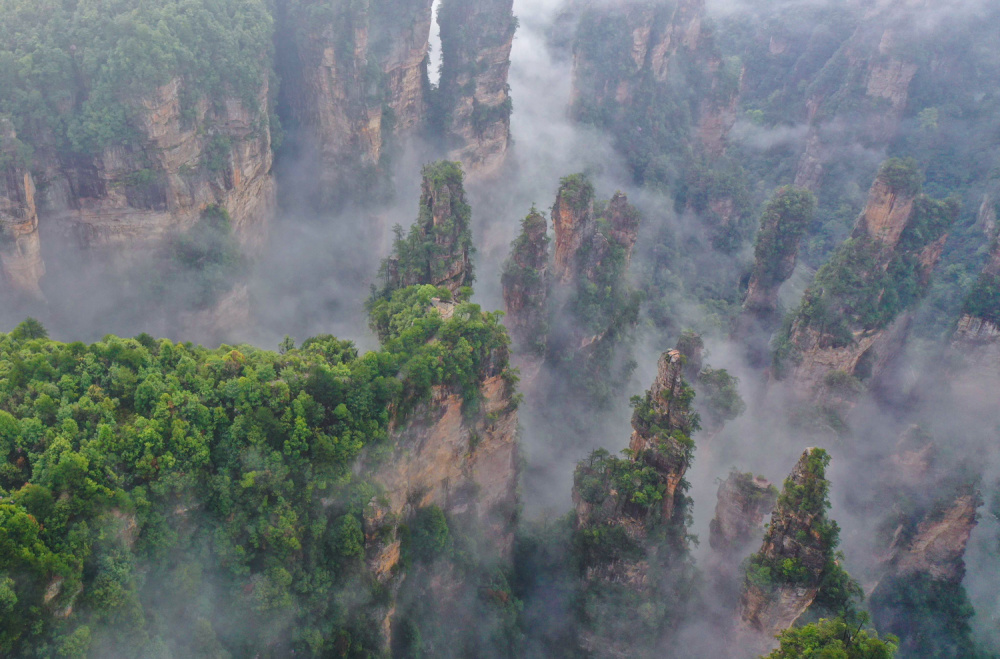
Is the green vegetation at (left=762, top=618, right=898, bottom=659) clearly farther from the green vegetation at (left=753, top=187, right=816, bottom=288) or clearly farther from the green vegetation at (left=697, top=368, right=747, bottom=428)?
the green vegetation at (left=753, top=187, right=816, bottom=288)

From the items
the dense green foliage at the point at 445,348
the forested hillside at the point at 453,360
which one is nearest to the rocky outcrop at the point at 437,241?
the forested hillside at the point at 453,360

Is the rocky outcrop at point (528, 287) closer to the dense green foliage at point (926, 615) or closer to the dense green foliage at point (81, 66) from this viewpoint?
the dense green foliage at point (81, 66)

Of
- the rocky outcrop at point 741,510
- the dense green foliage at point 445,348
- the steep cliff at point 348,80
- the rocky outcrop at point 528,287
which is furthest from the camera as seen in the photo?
the steep cliff at point 348,80

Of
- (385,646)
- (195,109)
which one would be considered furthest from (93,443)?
(195,109)

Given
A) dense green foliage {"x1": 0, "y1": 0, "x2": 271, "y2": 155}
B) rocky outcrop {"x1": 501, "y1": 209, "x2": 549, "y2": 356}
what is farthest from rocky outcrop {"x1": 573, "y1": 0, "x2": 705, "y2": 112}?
dense green foliage {"x1": 0, "y1": 0, "x2": 271, "y2": 155}

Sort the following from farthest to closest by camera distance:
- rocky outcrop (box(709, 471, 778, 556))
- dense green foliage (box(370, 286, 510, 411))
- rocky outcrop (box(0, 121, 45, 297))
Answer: rocky outcrop (box(709, 471, 778, 556)) < rocky outcrop (box(0, 121, 45, 297)) < dense green foliage (box(370, 286, 510, 411))

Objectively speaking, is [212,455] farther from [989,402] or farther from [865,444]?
[989,402]

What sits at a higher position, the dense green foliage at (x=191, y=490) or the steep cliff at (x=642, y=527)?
the dense green foliage at (x=191, y=490)
